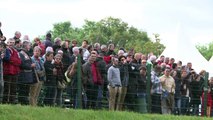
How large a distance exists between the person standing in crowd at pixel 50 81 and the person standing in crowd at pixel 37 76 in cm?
25

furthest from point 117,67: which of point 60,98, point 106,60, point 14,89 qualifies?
point 14,89

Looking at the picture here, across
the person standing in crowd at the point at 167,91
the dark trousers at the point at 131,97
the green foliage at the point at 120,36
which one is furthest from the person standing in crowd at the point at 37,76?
the green foliage at the point at 120,36

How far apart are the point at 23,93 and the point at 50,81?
1.12 meters

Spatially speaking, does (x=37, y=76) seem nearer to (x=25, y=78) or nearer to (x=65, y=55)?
(x=25, y=78)

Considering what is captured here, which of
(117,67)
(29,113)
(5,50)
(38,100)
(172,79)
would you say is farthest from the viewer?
(172,79)

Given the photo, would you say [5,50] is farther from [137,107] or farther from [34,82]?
[137,107]

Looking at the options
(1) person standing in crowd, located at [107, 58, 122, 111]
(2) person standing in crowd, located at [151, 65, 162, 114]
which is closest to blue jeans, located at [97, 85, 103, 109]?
(1) person standing in crowd, located at [107, 58, 122, 111]

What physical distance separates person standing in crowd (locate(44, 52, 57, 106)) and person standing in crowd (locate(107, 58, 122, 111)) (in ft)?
5.96

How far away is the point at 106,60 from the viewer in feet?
60.4

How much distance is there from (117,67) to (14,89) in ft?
12.1

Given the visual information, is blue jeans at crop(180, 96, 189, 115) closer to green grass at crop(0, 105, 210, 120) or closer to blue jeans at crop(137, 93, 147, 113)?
blue jeans at crop(137, 93, 147, 113)

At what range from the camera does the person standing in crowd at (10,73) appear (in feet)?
49.1

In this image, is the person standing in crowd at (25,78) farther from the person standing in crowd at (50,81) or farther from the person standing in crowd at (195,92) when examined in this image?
the person standing in crowd at (195,92)

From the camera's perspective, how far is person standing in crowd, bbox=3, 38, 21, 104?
14953 millimetres
